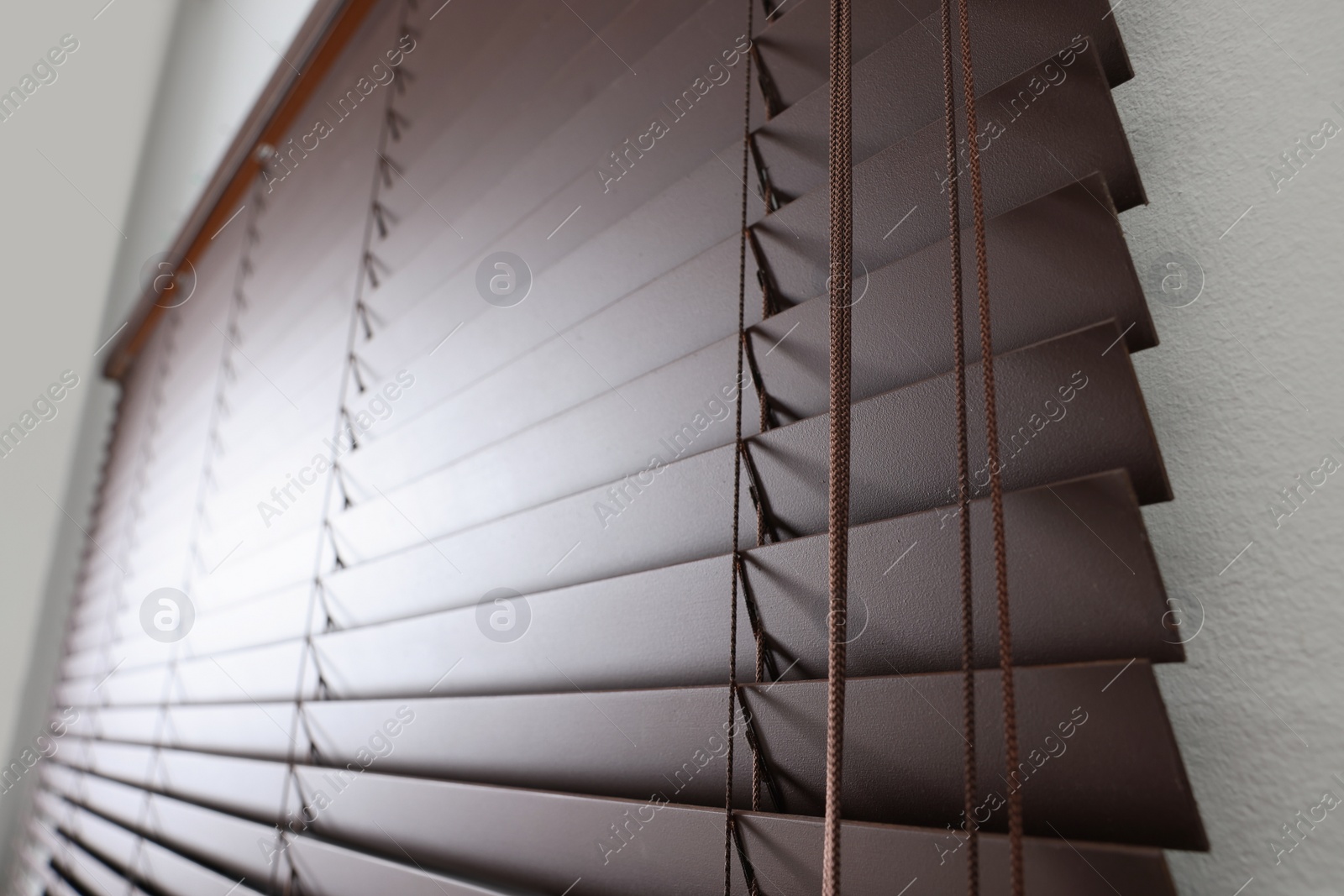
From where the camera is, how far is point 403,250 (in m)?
1.19

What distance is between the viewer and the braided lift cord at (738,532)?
52 centimetres

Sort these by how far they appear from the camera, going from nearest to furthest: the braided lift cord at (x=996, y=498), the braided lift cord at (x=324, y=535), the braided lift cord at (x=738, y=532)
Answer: the braided lift cord at (x=996, y=498) → the braided lift cord at (x=738, y=532) → the braided lift cord at (x=324, y=535)

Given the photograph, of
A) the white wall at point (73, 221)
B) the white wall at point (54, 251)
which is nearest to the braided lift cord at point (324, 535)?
the white wall at point (73, 221)

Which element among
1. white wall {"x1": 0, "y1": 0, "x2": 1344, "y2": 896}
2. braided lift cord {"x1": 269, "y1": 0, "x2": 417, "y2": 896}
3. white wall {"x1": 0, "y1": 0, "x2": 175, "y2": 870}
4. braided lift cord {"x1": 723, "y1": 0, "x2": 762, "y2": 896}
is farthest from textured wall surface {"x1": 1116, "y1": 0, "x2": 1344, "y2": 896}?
white wall {"x1": 0, "y1": 0, "x2": 175, "y2": 870}

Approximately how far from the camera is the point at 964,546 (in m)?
0.39

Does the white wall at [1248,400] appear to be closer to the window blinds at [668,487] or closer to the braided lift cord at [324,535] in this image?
the window blinds at [668,487]

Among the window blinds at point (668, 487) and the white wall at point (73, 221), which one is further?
the white wall at point (73, 221)

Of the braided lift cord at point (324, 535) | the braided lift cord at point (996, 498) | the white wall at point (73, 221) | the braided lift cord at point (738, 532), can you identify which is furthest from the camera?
the white wall at point (73, 221)

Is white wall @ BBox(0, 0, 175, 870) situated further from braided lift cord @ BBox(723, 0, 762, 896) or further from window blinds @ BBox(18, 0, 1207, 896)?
braided lift cord @ BBox(723, 0, 762, 896)

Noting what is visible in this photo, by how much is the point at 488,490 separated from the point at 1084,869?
0.67 m

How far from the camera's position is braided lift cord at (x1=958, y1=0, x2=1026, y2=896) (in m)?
0.35

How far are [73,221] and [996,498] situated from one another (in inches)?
130

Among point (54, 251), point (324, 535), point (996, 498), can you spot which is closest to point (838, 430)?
point (996, 498)

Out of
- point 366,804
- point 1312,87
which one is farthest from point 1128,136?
point 366,804
